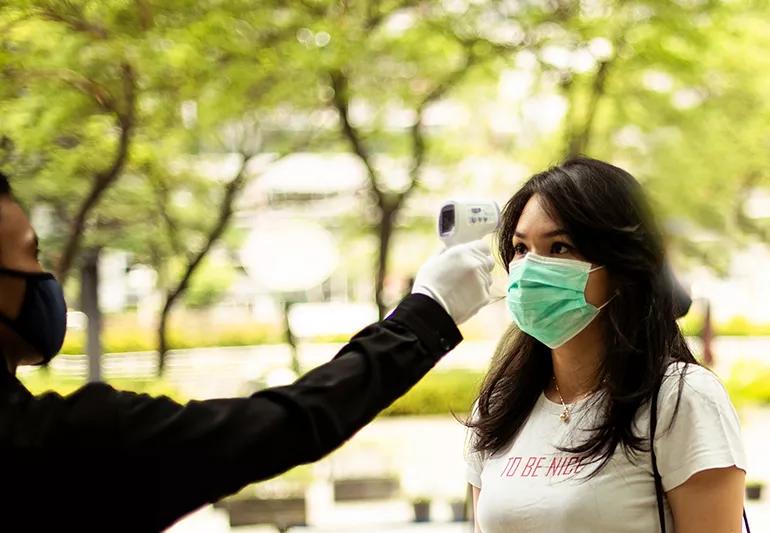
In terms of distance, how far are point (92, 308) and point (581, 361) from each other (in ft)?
8.27

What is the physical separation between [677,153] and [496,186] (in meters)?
0.88

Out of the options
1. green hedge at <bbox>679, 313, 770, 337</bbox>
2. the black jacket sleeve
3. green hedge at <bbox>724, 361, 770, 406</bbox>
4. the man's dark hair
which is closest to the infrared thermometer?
the black jacket sleeve

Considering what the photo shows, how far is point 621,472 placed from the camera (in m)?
1.21

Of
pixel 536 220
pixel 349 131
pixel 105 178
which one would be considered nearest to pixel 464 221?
pixel 536 220

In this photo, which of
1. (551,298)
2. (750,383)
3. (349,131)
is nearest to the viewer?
(551,298)

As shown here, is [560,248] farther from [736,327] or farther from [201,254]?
[736,327]

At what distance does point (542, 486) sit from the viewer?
1255 mm

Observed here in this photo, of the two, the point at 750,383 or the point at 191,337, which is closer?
the point at 191,337

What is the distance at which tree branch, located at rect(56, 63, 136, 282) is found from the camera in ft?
10.8

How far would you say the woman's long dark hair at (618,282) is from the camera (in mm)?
1259

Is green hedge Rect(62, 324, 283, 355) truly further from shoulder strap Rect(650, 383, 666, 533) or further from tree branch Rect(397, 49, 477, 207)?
shoulder strap Rect(650, 383, 666, 533)

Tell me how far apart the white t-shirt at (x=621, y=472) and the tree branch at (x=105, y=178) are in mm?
2433

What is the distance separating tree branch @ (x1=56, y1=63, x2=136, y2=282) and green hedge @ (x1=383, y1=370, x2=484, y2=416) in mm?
1571

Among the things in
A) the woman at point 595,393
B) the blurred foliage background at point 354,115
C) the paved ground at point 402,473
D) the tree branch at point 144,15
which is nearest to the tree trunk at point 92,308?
the blurred foliage background at point 354,115
